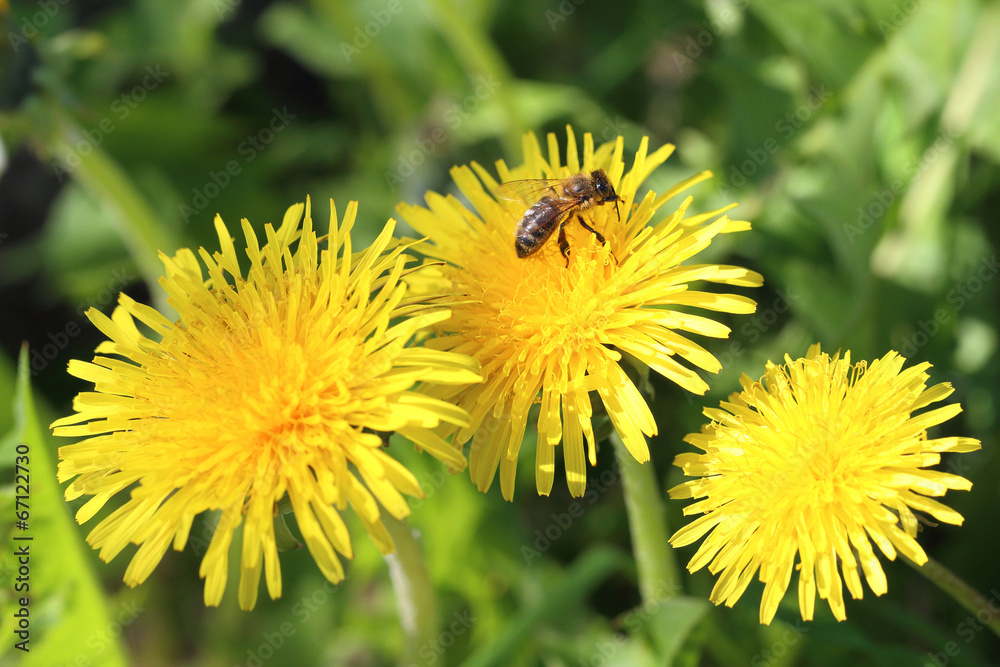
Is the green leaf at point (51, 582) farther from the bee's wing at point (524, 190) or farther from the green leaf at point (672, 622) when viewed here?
the green leaf at point (672, 622)

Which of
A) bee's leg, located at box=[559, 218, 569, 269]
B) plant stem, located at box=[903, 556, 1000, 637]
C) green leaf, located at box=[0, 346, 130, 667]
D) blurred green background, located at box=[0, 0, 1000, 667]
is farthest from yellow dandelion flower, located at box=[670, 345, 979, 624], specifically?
green leaf, located at box=[0, 346, 130, 667]

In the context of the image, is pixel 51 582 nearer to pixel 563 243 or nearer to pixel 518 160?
pixel 563 243

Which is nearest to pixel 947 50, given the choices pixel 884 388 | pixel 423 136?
pixel 884 388

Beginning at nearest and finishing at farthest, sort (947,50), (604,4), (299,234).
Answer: (299,234), (947,50), (604,4)

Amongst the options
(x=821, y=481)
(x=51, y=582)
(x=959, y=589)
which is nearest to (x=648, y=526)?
(x=821, y=481)

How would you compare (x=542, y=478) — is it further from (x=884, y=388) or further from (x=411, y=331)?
(x=884, y=388)

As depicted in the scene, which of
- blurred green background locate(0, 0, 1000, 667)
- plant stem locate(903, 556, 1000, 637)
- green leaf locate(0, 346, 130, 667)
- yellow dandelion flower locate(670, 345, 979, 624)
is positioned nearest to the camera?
yellow dandelion flower locate(670, 345, 979, 624)

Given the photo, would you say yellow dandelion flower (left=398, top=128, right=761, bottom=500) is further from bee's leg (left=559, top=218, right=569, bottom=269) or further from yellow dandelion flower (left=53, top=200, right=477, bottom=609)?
yellow dandelion flower (left=53, top=200, right=477, bottom=609)
